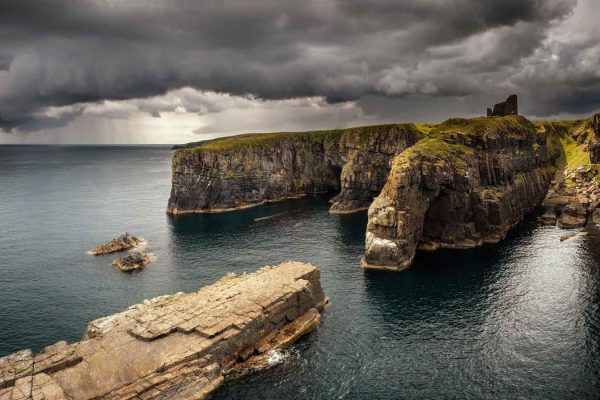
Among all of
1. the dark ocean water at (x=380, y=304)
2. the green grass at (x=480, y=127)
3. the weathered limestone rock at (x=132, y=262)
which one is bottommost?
the dark ocean water at (x=380, y=304)

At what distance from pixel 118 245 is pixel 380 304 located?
9261 centimetres

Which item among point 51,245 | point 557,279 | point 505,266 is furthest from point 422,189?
point 51,245

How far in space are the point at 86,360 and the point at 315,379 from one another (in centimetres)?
Result: 3542

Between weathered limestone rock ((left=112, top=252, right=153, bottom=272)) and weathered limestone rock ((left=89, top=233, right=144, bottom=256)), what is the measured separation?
1256 cm

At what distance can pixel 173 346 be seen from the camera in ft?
238

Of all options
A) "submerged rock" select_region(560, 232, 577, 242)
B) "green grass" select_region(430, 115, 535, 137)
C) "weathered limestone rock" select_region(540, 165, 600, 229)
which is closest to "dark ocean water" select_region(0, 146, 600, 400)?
"submerged rock" select_region(560, 232, 577, 242)

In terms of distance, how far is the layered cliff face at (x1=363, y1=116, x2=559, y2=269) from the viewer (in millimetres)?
123688

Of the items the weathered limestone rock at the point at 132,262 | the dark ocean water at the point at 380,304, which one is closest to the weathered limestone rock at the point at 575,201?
the dark ocean water at the point at 380,304

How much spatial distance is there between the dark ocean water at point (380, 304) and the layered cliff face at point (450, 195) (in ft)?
23.4

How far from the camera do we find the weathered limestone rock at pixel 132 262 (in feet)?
415

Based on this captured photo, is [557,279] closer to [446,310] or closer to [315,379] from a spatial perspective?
[446,310]

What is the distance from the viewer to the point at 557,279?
108062 mm

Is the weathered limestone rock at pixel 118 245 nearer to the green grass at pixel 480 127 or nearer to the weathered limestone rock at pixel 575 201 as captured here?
the green grass at pixel 480 127

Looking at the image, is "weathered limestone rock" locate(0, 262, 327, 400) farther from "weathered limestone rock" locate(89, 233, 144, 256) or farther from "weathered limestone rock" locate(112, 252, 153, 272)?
"weathered limestone rock" locate(89, 233, 144, 256)
